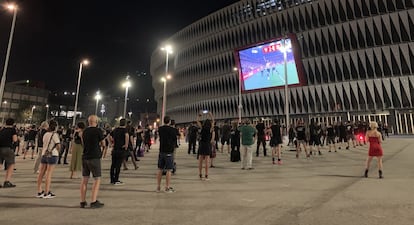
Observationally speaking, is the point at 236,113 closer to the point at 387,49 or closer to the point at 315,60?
the point at 315,60

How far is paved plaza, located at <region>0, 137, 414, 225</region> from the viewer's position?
14.3 feet

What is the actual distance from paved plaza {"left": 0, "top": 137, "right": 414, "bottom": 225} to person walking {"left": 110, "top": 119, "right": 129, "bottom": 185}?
0.35 m

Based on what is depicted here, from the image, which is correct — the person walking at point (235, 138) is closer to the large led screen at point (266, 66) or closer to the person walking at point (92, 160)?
the person walking at point (92, 160)

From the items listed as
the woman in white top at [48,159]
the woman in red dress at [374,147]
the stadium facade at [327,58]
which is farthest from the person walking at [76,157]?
the stadium facade at [327,58]

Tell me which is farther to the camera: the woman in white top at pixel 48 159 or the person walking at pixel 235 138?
the person walking at pixel 235 138

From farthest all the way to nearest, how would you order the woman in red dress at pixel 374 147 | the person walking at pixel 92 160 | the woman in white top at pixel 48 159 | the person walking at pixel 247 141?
1. the person walking at pixel 247 141
2. the woman in red dress at pixel 374 147
3. the woman in white top at pixel 48 159
4. the person walking at pixel 92 160

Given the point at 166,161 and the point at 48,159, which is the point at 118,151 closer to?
the point at 48,159

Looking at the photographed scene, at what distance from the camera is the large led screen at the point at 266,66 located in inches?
1641

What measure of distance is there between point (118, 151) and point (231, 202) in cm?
423

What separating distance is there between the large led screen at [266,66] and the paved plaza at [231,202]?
35509mm

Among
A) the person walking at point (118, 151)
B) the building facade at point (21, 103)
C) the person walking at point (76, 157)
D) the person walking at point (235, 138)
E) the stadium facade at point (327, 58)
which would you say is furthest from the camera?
the building facade at point (21, 103)

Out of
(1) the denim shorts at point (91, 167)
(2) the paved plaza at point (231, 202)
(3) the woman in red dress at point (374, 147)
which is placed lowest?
(2) the paved plaza at point (231, 202)

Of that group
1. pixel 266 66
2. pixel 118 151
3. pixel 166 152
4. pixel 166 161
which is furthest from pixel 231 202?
pixel 266 66

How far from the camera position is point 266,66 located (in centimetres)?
4397
